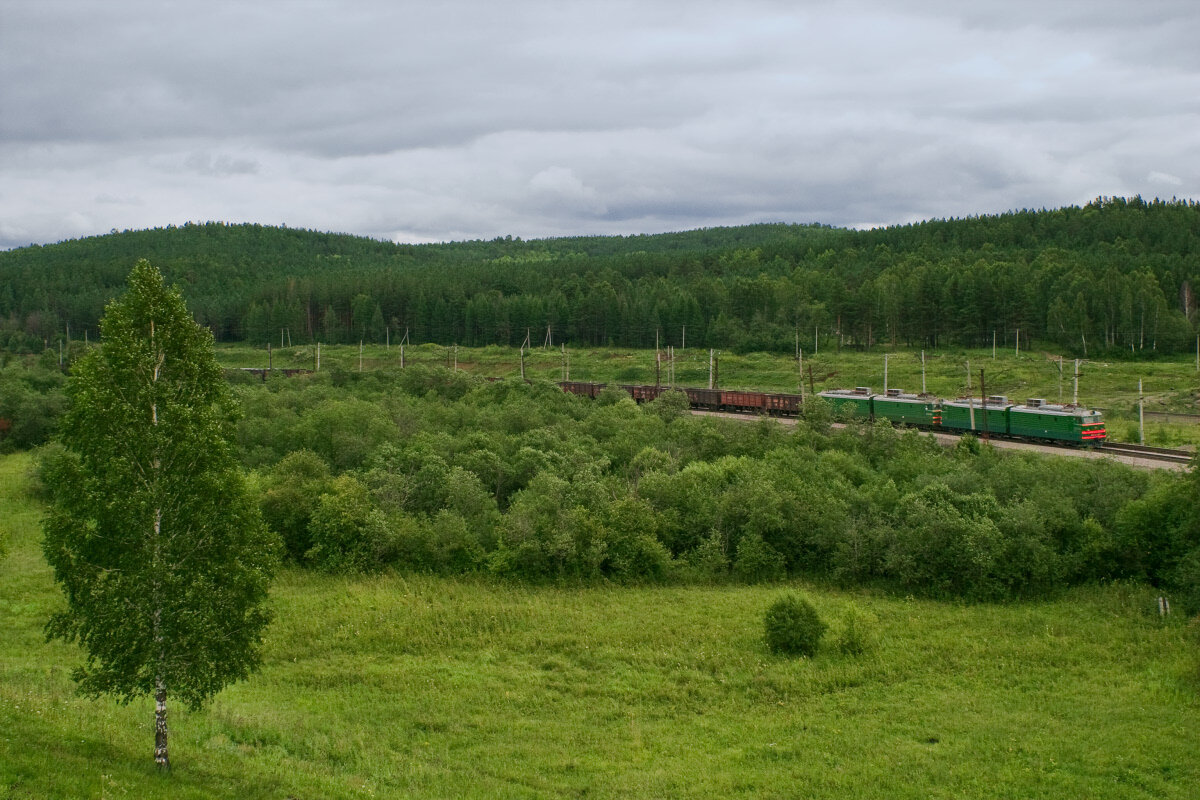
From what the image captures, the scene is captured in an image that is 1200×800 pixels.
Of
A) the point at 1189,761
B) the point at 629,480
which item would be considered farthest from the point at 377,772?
the point at 629,480

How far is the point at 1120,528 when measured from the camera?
32969 mm

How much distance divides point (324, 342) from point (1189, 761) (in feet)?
438

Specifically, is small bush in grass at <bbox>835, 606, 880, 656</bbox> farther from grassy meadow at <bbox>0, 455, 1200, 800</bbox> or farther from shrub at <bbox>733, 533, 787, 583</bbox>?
shrub at <bbox>733, 533, 787, 583</bbox>

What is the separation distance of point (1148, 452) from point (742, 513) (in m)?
28.1

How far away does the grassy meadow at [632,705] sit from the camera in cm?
1770

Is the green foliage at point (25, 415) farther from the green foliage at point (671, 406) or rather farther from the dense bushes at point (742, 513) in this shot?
the green foliage at point (671, 406)

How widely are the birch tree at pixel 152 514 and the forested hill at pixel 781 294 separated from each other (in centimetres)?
9601

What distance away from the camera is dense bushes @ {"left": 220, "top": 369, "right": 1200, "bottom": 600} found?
32.0 m

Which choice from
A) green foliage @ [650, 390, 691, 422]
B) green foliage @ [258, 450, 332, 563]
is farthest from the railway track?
green foliage @ [258, 450, 332, 563]

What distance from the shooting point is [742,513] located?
119 ft

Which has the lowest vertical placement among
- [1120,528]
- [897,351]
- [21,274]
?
[1120,528]

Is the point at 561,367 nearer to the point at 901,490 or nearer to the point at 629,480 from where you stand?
the point at 629,480

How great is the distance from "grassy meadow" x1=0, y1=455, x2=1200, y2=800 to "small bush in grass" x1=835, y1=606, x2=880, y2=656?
0.36 m

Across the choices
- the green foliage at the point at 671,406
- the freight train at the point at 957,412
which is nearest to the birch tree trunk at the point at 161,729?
the freight train at the point at 957,412
